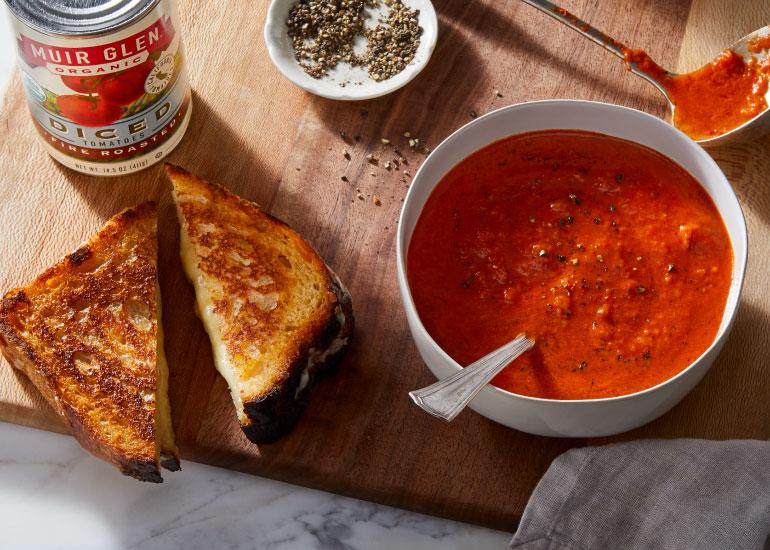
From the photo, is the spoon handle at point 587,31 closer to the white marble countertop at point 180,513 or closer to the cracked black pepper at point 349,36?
the cracked black pepper at point 349,36

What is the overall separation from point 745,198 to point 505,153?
681 millimetres

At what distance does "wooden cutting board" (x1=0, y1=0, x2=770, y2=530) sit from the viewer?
2.56m

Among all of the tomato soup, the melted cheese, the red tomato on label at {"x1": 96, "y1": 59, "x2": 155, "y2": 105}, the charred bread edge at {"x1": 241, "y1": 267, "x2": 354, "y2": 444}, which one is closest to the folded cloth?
the tomato soup

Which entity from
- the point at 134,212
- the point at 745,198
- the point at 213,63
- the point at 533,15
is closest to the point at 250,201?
the point at 134,212

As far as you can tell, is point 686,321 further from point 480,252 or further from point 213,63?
point 213,63

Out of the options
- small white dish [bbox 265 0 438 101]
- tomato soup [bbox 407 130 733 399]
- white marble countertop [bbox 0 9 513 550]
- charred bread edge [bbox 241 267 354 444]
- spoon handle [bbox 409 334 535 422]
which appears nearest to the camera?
spoon handle [bbox 409 334 535 422]

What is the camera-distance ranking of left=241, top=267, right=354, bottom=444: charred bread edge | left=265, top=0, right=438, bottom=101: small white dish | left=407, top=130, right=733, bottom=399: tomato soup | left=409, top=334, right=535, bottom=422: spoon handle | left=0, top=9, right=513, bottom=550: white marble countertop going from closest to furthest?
left=409, top=334, right=535, bottom=422: spoon handle
left=407, top=130, right=733, bottom=399: tomato soup
left=241, top=267, right=354, bottom=444: charred bread edge
left=0, top=9, right=513, bottom=550: white marble countertop
left=265, top=0, right=438, bottom=101: small white dish

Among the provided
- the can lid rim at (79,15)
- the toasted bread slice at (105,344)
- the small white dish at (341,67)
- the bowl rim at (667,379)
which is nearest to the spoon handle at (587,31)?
the small white dish at (341,67)

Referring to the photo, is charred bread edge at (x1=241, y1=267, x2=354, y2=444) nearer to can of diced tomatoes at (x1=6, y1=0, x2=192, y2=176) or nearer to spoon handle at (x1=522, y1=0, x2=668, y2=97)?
can of diced tomatoes at (x1=6, y1=0, x2=192, y2=176)

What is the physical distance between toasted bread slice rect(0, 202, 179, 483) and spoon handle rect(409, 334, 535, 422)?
0.61 m

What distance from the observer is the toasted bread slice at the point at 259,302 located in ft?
8.23

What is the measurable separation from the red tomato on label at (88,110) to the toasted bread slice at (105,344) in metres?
0.22

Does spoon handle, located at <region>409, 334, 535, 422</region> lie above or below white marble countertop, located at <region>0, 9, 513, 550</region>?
above

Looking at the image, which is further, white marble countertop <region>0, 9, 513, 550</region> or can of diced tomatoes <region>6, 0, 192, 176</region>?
white marble countertop <region>0, 9, 513, 550</region>
